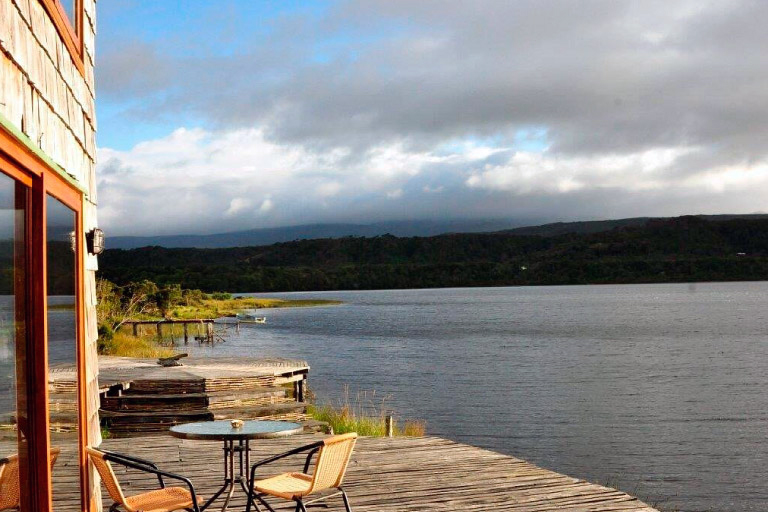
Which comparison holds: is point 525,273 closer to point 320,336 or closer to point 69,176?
point 320,336

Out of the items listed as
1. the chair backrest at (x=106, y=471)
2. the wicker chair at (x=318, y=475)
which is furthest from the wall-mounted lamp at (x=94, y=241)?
the wicker chair at (x=318, y=475)

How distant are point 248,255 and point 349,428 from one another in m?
151

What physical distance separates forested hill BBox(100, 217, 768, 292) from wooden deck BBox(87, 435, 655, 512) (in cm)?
12984

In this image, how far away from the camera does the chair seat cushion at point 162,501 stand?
18.0 feet

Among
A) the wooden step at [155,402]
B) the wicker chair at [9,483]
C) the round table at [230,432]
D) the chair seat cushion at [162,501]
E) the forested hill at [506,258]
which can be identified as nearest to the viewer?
the wicker chair at [9,483]

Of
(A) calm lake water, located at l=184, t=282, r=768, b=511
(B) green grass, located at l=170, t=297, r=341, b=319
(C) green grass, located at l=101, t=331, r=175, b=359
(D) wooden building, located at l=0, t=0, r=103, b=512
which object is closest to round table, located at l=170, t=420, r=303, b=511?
(D) wooden building, located at l=0, t=0, r=103, b=512

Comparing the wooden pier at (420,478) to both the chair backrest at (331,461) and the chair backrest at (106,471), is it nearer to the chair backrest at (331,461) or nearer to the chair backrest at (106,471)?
the chair backrest at (106,471)

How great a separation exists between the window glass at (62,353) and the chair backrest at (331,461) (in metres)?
1.42

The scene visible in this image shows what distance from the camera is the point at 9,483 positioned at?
3441 mm

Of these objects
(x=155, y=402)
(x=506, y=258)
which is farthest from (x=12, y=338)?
(x=506, y=258)

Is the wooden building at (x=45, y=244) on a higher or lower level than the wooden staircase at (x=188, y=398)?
higher

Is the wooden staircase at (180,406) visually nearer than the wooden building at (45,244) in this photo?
No

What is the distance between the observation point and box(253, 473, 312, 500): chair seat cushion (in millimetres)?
5785

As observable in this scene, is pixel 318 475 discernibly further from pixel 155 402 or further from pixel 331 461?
pixel 155 402
